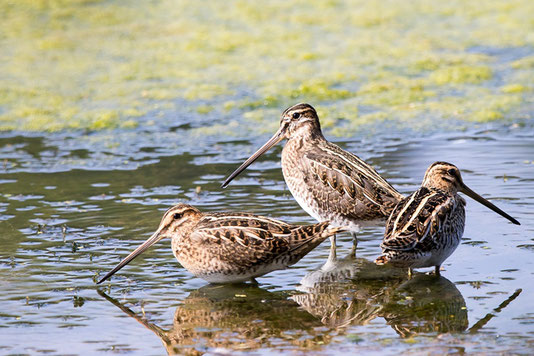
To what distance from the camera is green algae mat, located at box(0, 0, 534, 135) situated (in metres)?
11.3

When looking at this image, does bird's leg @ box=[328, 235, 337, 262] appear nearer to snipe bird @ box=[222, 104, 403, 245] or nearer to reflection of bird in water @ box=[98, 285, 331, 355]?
snipe bird @ box=[222, 104, 403, 245]

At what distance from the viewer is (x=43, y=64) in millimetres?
13117

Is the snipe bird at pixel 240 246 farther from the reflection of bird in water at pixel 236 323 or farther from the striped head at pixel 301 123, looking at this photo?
the striped head at pixel 301 123

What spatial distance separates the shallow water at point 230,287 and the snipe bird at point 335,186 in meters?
0.30

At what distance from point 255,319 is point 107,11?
10.2m

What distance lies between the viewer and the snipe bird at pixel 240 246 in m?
6.24

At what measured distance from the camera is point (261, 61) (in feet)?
42.2

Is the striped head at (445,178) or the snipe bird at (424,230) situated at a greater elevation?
the striped head at (445,178)

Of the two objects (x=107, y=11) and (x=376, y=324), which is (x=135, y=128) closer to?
(x=107, y=11)

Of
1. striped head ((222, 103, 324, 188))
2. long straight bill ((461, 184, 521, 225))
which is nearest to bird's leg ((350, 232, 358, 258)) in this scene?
long straight bill ((461, 184, 521, 225))

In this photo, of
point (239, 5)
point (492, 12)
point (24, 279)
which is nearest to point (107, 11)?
point (239, 5)

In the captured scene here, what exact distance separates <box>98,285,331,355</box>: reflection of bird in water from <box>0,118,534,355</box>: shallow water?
0.05 feet

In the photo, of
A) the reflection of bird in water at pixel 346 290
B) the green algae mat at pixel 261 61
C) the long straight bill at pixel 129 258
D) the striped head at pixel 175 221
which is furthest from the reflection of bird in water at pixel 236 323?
the green algae mat at pixel 261 61

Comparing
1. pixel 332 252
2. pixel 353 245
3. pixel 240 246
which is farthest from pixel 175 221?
pixel 353 245
